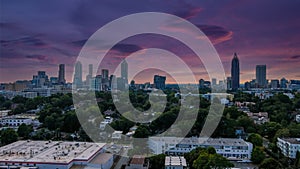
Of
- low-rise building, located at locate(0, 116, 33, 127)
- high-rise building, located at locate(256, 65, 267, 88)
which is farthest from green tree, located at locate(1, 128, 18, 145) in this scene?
high-rise building, located at locate(256, 65, 267, 88)

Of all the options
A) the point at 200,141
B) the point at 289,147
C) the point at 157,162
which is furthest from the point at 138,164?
the point at 289,147

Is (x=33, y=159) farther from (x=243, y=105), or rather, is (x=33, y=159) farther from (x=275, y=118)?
(x=243, y=105)

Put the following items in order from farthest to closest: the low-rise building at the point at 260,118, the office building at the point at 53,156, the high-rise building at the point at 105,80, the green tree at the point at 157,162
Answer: the high-rise building at the point at 105,80, the low-rise building at the point at 260,118, the green tree at the point at 157,162, the office building at the point at 53,156

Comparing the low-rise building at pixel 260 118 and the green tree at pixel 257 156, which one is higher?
the low-rise building at pixel 260 118

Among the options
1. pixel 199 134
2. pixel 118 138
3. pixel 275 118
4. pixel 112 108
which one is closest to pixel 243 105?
pixel 275 118

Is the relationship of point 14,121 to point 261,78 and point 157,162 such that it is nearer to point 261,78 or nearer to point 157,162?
point 157,162

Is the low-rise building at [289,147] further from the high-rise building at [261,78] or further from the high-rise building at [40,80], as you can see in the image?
the high-rise building at [40,80]

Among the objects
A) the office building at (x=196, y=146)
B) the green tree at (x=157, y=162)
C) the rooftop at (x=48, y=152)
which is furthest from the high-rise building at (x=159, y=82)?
the green tree at (x=157, y=162)
